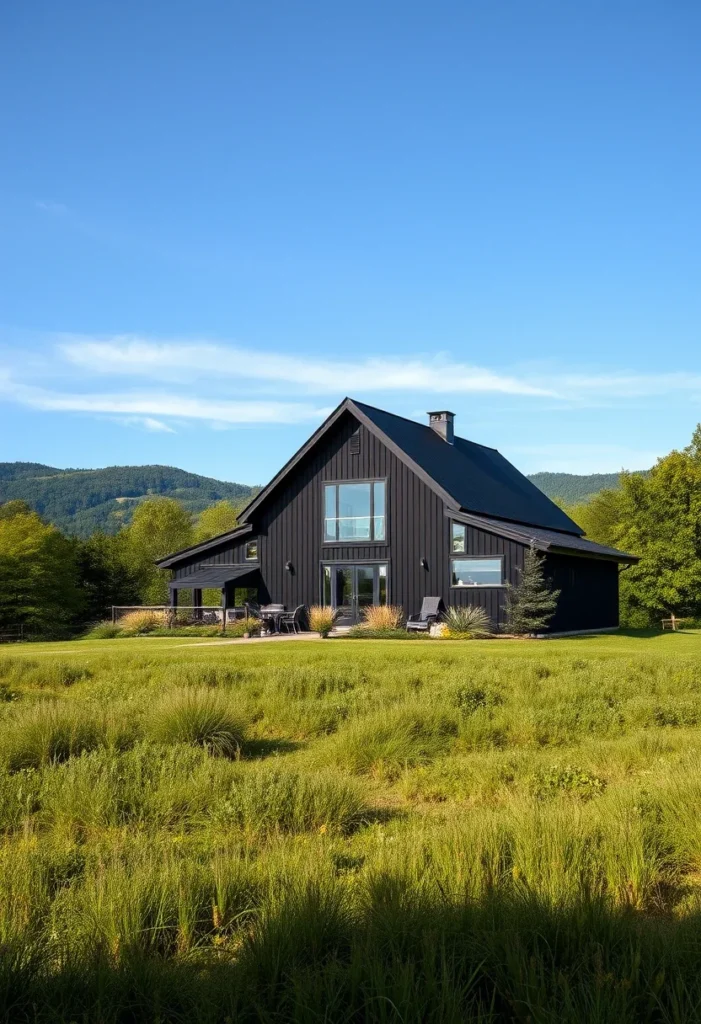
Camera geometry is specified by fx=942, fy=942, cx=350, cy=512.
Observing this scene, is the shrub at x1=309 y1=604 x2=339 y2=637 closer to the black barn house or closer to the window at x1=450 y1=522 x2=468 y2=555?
the black barn house

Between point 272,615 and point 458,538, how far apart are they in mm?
6024

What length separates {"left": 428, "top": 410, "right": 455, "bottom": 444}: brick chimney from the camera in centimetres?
3319

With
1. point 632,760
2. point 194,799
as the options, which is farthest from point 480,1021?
point 632,760

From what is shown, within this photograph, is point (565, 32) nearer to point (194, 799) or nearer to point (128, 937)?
point (194, 799)

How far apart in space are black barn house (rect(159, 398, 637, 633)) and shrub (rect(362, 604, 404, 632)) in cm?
74

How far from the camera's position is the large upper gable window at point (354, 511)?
28875mm

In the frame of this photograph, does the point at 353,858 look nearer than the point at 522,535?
Yes

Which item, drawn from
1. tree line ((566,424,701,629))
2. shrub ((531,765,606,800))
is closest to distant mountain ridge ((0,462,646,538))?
tree line ((566,424,701,629))

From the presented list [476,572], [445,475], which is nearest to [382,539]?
[445,475]

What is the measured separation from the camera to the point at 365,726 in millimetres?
10695

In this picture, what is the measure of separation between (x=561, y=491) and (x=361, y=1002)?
17028cm

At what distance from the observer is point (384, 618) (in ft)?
88.0

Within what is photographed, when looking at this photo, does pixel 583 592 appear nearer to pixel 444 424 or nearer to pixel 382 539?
pixel 382 539

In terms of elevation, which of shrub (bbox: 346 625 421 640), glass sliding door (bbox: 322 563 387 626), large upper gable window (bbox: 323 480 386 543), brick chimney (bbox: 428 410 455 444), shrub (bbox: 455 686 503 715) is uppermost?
brick chimney (bbox: 428 410 455 444)
